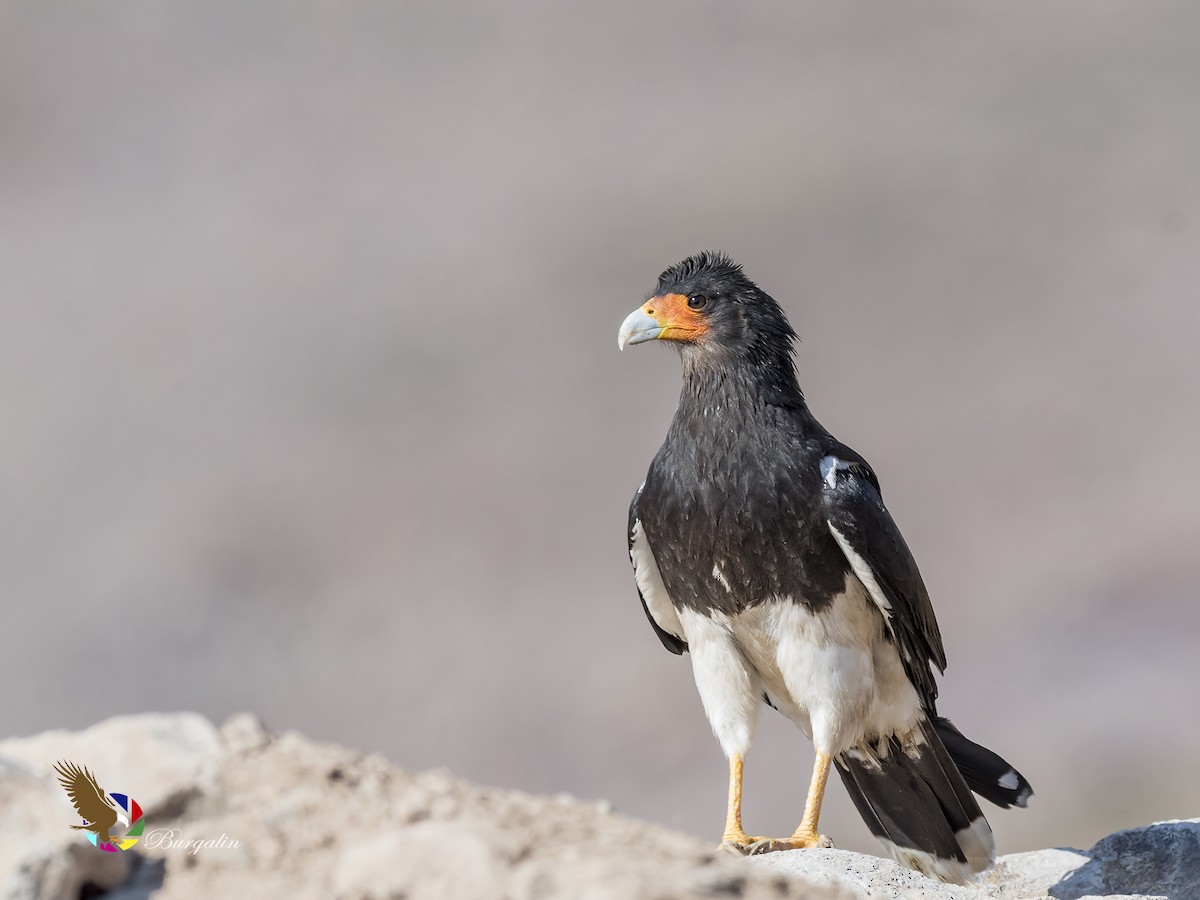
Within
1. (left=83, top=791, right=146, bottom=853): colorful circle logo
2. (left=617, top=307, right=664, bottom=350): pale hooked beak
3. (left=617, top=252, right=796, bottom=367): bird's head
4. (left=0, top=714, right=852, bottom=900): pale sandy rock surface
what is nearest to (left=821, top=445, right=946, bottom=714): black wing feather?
(left=617, top=252, right=796, bottom=367): bird's head

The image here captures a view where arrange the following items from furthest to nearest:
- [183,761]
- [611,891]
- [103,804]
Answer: [183,761] → [103,804] → [611,891]

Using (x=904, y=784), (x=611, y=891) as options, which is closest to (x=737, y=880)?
(x=611, y=891)

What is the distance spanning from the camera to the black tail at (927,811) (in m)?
5.94

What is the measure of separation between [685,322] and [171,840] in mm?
3855

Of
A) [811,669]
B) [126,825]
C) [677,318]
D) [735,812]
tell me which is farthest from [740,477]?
[126,825]

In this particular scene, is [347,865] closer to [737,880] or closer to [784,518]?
[737,880]

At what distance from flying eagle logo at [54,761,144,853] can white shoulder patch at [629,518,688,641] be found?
11.0ft

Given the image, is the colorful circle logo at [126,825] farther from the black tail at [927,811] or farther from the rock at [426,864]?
the black tail at [927,811]

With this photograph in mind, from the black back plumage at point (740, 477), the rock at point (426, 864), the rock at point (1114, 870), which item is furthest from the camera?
the rock at point (1114, 870)

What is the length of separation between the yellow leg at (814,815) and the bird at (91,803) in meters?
3.14

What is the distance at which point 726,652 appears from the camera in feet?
18.6

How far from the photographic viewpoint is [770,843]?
5141 millimetres

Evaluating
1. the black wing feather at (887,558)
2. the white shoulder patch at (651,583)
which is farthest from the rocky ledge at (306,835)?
the white shoulder patch at (651,583)

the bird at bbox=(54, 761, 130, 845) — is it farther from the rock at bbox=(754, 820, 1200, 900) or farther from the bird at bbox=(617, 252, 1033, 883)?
the rock at bbox=(754, 820, 1200, 900)
